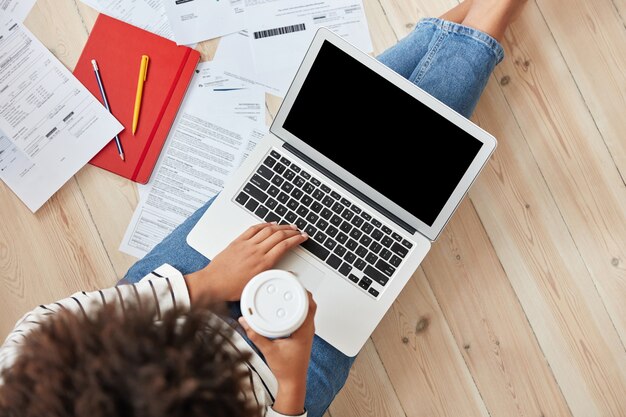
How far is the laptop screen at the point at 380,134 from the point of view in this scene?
0.80 metres

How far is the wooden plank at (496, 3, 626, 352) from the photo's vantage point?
1124 mm

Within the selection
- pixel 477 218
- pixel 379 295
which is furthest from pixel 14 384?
pixel 477 218

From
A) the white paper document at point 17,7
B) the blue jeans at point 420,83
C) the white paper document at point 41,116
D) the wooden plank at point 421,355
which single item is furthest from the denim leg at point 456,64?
the white paper document at point 17,7

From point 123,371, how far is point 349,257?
43 cm

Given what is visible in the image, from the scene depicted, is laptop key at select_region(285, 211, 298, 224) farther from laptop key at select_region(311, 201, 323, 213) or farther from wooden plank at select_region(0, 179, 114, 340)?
wooden plank at select_region(0, 179, 114, 340)

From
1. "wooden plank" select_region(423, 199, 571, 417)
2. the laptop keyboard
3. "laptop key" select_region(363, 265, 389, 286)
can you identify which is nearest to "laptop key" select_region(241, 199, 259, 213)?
the laptop keyboard

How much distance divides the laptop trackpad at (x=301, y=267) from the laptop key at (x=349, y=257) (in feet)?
0.14

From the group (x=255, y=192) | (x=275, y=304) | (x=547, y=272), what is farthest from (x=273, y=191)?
(x=547, y=272)

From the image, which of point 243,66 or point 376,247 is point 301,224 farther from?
point 243,66

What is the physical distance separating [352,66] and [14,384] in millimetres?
581

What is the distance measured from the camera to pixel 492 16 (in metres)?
1.00

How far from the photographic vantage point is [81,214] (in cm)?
116

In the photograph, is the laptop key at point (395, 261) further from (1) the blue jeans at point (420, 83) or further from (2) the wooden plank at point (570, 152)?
→ (2) the wooden plank at point (570, 152)

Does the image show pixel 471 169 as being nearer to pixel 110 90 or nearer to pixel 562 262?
pixel 562 262
